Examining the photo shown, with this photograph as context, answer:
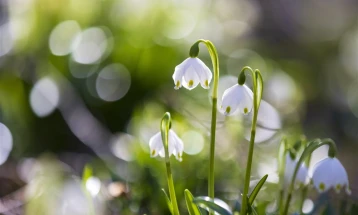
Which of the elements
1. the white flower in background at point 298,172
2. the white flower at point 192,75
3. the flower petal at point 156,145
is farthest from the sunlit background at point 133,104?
the white flower at point 192,75

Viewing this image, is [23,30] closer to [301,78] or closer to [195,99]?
[195,99]

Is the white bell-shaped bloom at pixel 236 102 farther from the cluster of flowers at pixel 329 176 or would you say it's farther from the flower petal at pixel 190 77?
the cluster of flowers at pixel 329 176

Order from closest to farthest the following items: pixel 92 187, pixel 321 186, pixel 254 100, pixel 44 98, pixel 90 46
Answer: pixel 254 100 < pixel 321 186 < pixel 92 187 < pixel 44 98 < pixel 90 46

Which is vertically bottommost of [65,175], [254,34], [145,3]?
[65,175]

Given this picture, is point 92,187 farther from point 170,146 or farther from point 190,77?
point 190,77

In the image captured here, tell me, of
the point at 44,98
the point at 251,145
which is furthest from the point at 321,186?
the point at 44,98

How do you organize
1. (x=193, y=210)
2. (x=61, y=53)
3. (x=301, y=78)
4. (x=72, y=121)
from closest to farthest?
(x=193, y=210)
(x=72, y=121)
(x=61, y=53)
(x=301, y=78)

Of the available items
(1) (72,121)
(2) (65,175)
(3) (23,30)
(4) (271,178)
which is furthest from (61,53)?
(4) (271,178)
